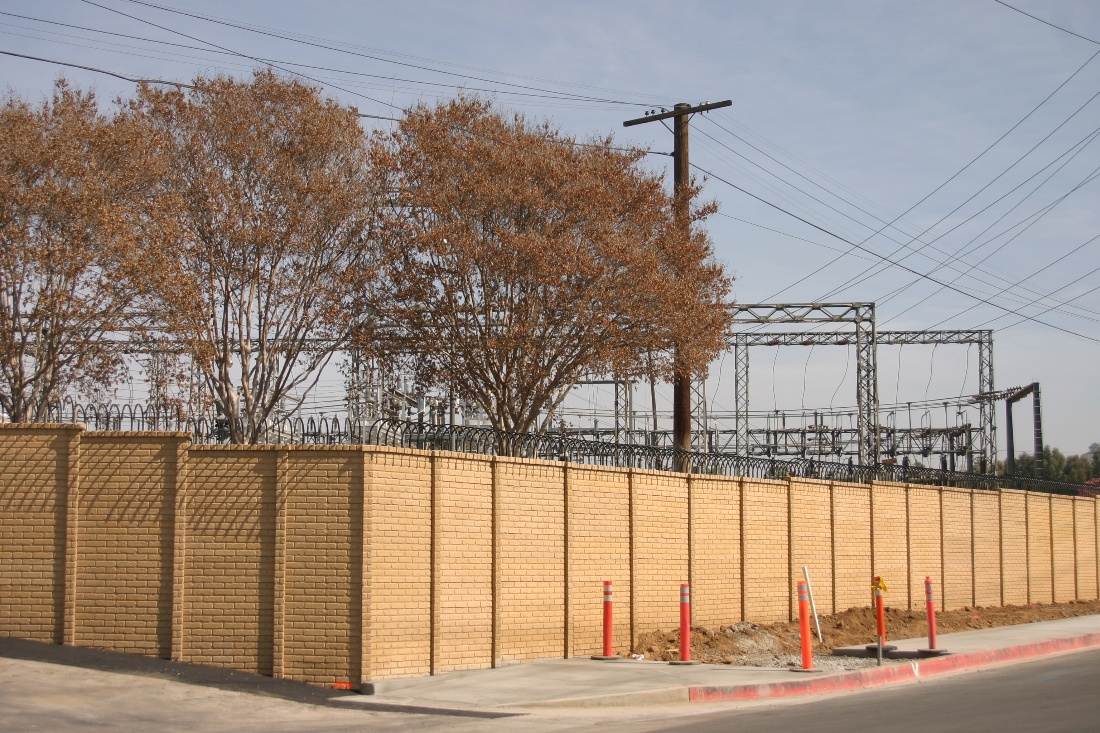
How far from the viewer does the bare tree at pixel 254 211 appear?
2367cm

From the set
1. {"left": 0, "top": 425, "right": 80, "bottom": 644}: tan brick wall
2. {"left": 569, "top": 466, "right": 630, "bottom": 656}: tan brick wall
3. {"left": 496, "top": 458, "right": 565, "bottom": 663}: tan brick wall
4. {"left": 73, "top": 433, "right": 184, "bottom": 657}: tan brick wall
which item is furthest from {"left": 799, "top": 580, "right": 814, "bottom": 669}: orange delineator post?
{"left": 0, "top": 425, "right": 80, "bottom": 644}: tan brick wall

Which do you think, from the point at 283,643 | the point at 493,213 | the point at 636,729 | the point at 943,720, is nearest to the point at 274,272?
the point at 493,213

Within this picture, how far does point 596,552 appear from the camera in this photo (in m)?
18.9

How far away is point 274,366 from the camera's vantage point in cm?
2520

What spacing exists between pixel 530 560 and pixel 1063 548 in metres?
26.6

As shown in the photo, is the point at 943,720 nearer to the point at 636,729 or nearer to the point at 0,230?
the point at 636,729

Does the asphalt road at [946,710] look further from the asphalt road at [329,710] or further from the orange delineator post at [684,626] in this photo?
the orange delineator post at [684,626]

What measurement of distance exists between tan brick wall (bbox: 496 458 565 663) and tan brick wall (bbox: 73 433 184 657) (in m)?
4.56

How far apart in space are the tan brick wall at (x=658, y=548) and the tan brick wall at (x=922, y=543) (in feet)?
31.5

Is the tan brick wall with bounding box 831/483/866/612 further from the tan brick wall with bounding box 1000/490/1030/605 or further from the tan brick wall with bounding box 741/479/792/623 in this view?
the tan brick wall with bounding box 1000/490/1030/605

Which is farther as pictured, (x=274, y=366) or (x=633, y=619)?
(x=274, y=366)

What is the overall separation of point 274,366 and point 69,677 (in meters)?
12.1

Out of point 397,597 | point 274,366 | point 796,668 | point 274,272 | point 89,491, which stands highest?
point 274,272

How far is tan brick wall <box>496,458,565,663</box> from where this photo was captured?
55.9 feet
